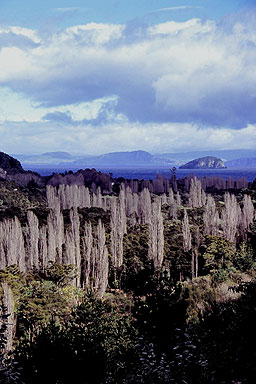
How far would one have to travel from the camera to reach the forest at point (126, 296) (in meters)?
9.18

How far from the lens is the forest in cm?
918

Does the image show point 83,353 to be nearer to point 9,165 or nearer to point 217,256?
point 217,256

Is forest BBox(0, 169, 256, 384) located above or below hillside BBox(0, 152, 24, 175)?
below

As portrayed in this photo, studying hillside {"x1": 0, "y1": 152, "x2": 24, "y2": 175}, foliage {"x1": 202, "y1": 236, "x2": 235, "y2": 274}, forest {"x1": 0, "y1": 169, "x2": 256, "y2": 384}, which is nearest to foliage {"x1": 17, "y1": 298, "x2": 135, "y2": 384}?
forest {"x1": 0, "y1": 169, "x2": 256, "y2": 384}

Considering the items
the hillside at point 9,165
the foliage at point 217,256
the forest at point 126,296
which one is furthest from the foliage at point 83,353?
the hillside at point 9,165

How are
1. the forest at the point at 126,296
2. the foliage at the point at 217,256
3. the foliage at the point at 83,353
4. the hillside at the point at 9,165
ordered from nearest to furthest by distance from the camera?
1. the forest at the point at 126,296
2. the foliage at the point at 83,353
3. the foliage at the point at 217,256
4. the hillside at the point at 9,165

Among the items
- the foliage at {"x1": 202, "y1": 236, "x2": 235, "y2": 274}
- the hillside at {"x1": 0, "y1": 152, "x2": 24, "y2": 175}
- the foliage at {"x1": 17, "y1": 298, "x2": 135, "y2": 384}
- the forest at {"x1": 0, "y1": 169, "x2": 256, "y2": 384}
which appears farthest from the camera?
the hillside at {"x1": 0, "y1": 152, "x2": 24, "y2": 175}

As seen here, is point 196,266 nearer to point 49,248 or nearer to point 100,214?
point 49,248

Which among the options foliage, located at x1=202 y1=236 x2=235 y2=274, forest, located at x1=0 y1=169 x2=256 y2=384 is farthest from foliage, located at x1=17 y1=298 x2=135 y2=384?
foliage, located at x1=202 y1=236 x2=235 y2=274

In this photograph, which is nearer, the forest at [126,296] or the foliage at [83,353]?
the forest at [126,296]

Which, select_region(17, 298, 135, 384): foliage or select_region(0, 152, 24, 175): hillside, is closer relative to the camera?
select_region(17, 298, 135, 384): foliage

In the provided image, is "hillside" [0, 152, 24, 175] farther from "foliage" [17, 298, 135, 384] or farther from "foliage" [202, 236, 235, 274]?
"foliage" [17, 298, 135, 384]

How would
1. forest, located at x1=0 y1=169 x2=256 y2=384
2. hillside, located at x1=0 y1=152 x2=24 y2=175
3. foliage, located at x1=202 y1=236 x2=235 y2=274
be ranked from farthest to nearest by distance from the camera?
hillside, located at x1=0 y1=152 x2=24 y2=175 → foliage, located at x1=202 y1=236 x2=235 y2=274 → forest, located at x1=0 y1=169 x2=256 y2=384

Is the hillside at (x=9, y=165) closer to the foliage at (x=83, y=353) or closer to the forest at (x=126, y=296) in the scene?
the forest at (x=126, y=296)
